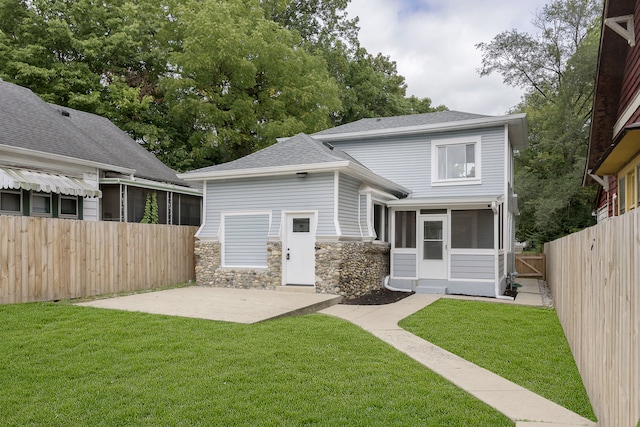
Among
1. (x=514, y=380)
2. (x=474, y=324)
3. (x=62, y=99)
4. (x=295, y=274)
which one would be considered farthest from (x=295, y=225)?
(x=62, y=99)

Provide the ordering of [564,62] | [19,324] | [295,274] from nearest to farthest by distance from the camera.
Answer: [19,324], [295,274], [564,62]

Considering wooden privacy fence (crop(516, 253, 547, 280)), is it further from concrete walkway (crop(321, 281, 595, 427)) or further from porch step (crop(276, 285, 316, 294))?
concrete walkway (crop(321, 281, 595, 427))

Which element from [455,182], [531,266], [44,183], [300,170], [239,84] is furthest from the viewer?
[239,84]

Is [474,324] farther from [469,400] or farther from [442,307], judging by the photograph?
[469,400]

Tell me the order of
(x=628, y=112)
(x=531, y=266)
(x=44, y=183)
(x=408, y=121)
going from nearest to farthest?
(x=628, y=112), (x=44, y=183), (x=408, y=121), (x=531, y=266)

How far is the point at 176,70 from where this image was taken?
75.4ft

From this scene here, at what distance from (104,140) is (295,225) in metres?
8.91

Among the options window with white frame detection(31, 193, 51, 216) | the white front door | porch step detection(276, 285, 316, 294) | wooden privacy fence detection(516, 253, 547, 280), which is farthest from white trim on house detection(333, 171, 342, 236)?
wooden privacy fence detection(516, 253, 547, 280)

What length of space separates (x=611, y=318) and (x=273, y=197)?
9750 millimetres

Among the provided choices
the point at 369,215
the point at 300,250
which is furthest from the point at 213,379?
the point at 369,215

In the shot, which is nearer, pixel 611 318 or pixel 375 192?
pixel 611 318

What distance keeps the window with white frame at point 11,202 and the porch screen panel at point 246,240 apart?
5.18 m

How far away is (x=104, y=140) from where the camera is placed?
16578 millimetres

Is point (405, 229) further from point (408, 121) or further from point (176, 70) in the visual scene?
point (176, 70)
